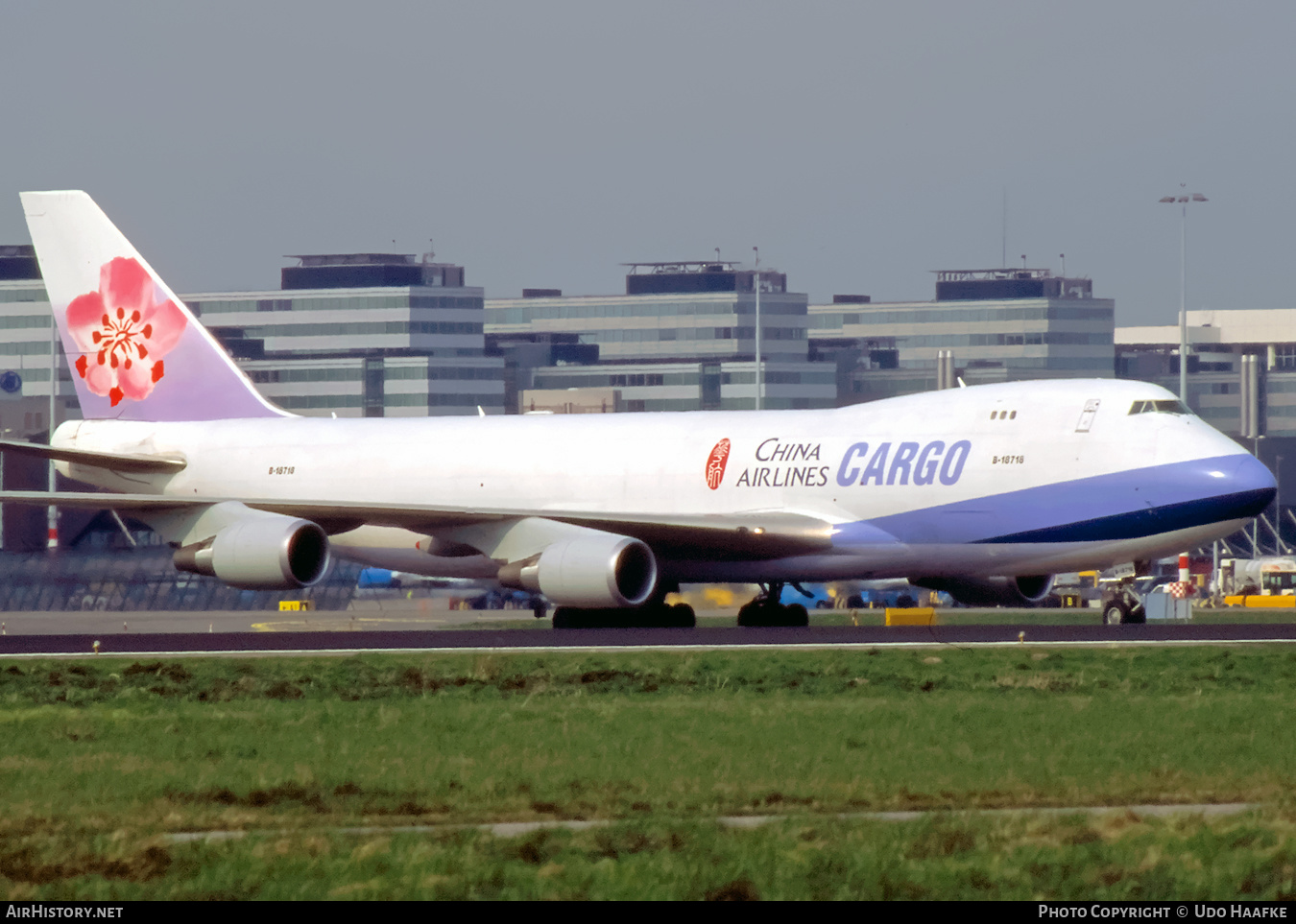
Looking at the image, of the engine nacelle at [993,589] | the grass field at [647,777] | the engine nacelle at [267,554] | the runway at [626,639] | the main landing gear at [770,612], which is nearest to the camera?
the grass field at [647,777]

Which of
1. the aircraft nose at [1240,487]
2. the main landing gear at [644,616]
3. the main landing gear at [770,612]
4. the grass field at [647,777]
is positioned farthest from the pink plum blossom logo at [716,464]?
the grass field at [647,777]

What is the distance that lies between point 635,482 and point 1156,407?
11.1m

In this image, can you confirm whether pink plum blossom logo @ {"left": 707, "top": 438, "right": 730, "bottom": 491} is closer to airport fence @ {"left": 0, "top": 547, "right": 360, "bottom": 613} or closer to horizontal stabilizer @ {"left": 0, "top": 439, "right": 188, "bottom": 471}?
horizontal stabilizer @ {"left": 0, "top": 439, "right": 188, "bottom": 471}

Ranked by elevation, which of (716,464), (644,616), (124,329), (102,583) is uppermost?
(124,329)

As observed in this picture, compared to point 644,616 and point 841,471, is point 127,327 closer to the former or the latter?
point 644,616

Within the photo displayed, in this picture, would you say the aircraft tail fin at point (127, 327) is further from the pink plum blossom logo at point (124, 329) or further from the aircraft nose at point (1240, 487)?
the aircraft nose at point (1240, 487)

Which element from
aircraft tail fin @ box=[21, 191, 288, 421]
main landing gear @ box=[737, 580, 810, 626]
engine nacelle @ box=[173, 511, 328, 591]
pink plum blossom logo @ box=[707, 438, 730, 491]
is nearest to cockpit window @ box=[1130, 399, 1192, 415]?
main landing gear @ box=[737, 580, 810, 626]

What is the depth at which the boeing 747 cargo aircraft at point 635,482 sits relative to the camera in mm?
36688

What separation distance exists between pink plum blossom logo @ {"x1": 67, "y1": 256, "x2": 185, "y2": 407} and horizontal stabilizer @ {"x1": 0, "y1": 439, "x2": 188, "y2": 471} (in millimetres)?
2073

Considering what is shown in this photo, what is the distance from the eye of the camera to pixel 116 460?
149 ft

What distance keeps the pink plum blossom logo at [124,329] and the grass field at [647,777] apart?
71.1 feet

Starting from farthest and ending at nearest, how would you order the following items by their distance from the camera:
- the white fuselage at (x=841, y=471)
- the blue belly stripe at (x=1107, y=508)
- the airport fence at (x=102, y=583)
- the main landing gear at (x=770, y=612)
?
1. the airport fence at (x=102, y=583)
2. the main landing gear at (x=770, y=612)
3. the white fuselage at (x=841, y=471)
4. the blue belly stripe at (x=1107, y=508)

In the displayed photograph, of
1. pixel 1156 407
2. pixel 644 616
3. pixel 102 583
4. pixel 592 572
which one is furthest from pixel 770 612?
pixel 102 583
